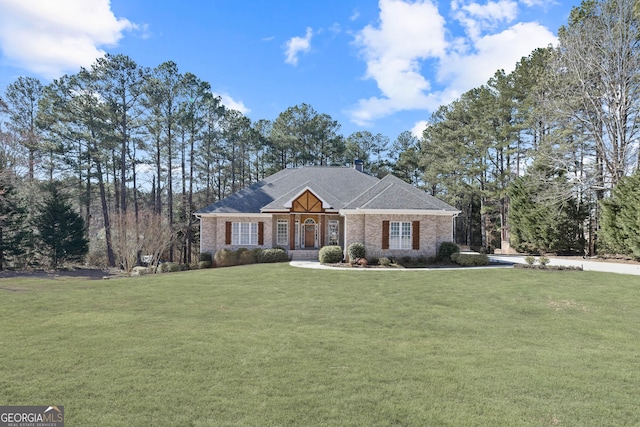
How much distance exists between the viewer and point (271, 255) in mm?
24641

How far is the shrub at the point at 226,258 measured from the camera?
24.8 metres

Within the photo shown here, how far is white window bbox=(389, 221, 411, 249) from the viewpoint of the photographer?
2239 cm

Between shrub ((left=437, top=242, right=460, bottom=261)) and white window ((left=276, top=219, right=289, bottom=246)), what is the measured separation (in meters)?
10.9

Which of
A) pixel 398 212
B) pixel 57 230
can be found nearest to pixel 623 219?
pixel 398 212

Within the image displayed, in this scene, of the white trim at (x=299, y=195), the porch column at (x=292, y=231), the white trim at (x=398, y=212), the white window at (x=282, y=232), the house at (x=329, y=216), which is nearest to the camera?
the white trim at (x=398, y=212)

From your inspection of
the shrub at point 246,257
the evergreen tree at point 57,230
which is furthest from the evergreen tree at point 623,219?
the evergreen tree at point 57,230

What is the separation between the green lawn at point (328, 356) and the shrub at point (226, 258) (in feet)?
33.0

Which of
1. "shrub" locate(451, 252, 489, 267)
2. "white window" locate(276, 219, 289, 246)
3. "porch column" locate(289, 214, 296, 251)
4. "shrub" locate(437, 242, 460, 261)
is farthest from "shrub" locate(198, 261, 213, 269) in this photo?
A: "shrub" locate(451, 252, 489, 267)

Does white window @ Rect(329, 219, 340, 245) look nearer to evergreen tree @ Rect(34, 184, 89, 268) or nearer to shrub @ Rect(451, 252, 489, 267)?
Answer: shrub @ Rect(451, 252, 489, 267)

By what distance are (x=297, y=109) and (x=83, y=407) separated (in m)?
46.0

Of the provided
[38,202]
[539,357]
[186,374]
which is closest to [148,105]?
[38,202]

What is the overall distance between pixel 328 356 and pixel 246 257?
1798 centimetres

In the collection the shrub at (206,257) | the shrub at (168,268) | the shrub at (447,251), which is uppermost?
the shrub at (447,251)

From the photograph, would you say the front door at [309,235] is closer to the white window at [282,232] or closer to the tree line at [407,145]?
the white window at [282,232]
